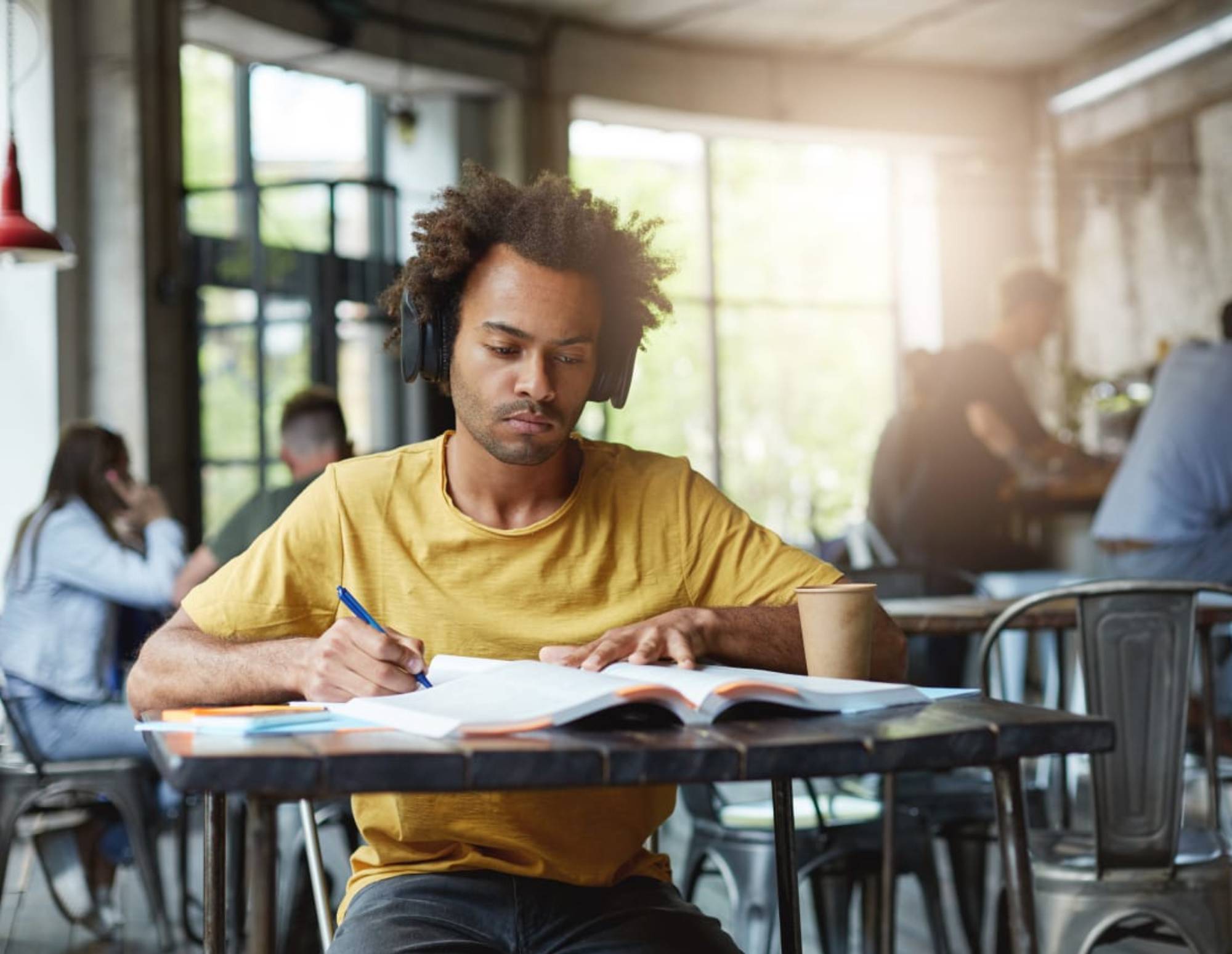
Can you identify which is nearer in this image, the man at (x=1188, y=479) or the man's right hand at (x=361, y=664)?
the man's right hand at (x=361, y=664)

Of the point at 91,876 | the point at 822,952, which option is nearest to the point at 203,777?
the point at 822,952

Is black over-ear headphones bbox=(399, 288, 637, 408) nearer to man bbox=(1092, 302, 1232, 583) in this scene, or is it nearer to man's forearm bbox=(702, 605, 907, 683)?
man's forearm bbox=(702, 605, 907, 683)

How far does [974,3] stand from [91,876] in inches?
300

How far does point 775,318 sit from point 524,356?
9.75 metres

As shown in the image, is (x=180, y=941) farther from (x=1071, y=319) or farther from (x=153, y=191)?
(x=1071, y=319)

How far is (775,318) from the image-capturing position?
37.2ft

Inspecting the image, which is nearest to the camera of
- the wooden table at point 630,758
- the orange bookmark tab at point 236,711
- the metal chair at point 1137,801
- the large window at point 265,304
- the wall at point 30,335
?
the wooden table at point 630,758

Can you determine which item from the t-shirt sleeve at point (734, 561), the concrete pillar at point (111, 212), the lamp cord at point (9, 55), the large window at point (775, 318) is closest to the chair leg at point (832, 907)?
the t-shirt sleeve at point (734, 561)

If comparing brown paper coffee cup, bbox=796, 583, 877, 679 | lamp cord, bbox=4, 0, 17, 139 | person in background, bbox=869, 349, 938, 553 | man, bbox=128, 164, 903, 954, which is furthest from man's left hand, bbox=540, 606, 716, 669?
lamp cord, bbox=4, 0, 17, 139

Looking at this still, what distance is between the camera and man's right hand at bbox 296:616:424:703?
133 centimetres

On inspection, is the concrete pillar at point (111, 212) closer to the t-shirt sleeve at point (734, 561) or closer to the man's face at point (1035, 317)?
the man's face at point (1035, 317)

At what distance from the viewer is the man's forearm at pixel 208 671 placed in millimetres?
1445

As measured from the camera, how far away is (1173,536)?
374 centimetres

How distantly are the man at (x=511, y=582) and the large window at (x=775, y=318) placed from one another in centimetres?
890
